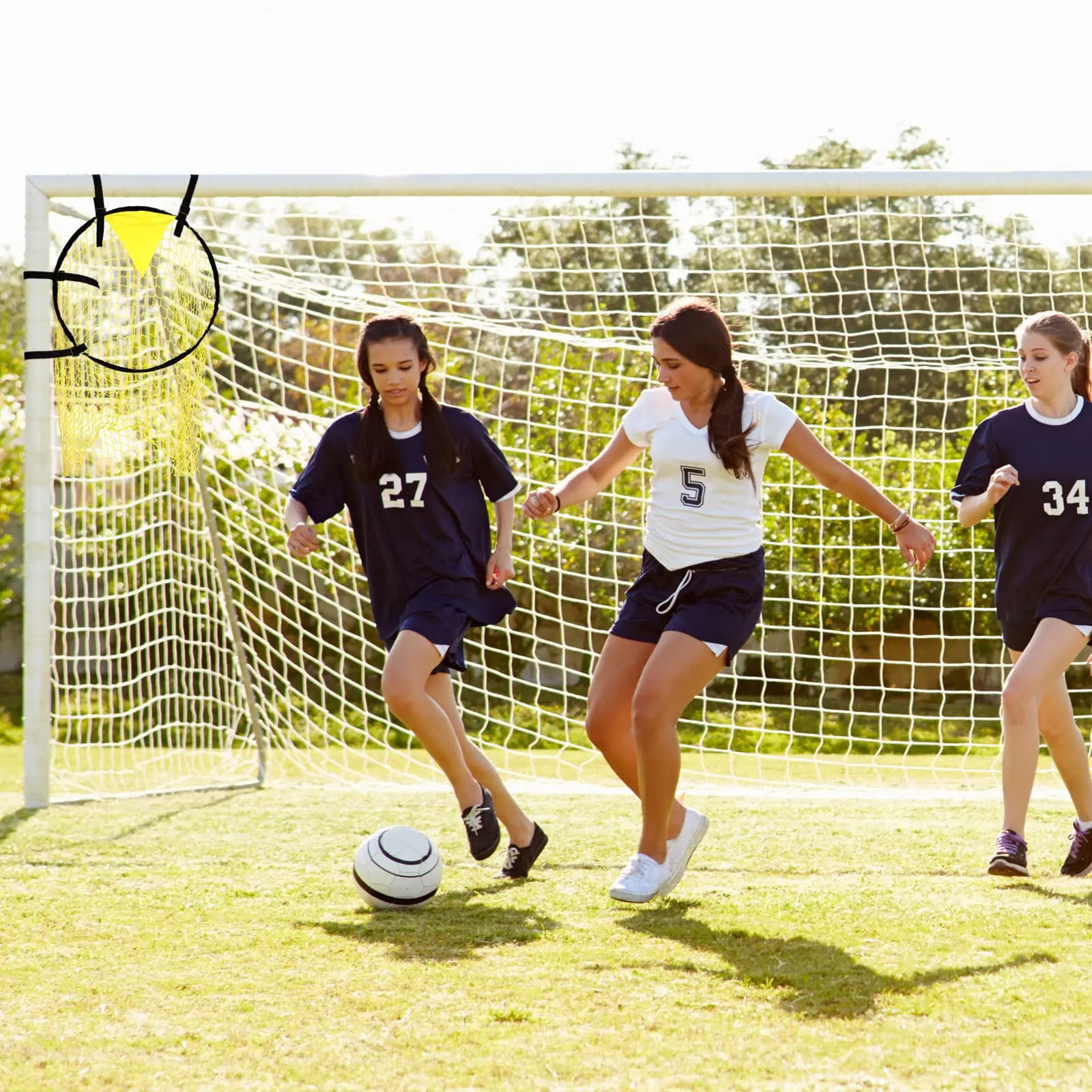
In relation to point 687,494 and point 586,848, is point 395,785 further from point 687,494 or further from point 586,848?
point 687,494

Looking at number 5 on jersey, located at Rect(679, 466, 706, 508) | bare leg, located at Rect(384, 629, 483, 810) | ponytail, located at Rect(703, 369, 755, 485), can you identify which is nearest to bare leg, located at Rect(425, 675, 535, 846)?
bare leg, located at Rect(384, 629, 483, 810)

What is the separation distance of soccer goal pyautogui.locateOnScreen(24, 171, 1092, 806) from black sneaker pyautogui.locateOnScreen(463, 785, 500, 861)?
1969 millimetres

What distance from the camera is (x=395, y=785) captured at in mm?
6805

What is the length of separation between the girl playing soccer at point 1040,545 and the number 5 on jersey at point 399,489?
1.66 metres

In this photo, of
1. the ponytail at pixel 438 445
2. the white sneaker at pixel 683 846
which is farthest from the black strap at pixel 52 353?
the white sneaker at pixel 683 846

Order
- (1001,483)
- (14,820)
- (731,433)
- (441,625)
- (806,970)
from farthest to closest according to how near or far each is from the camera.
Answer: (14,820) < (441,625) < (1001,483) < (731,433) < (806,970)

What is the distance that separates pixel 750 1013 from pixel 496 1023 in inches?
19.5

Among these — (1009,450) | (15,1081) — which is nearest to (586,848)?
(1009,450)

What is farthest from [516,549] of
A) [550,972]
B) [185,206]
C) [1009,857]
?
[550,972]

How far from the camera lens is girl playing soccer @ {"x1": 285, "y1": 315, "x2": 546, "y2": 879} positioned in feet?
13.1

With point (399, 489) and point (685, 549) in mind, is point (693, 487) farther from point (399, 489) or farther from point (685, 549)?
point (399, 489)

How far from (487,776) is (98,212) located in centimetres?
309

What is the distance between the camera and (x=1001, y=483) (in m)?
3.82

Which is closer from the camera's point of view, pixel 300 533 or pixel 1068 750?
pixel 300 533
